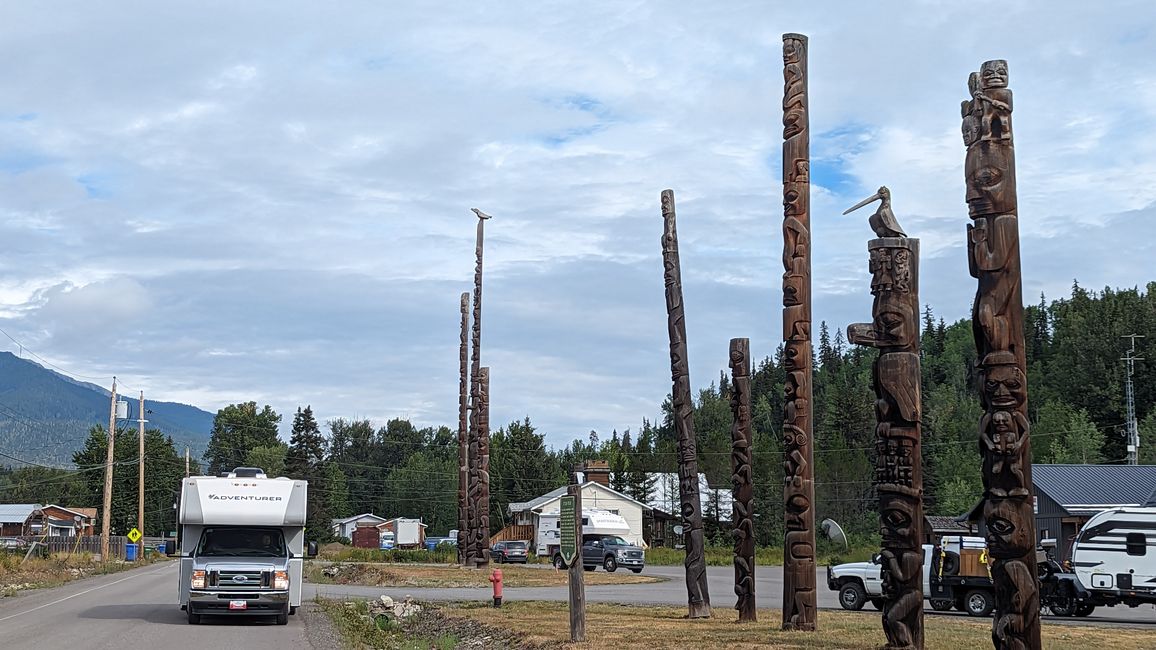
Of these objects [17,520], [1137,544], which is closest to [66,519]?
[17,520]

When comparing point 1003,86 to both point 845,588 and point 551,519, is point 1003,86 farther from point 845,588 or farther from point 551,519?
point 551,519

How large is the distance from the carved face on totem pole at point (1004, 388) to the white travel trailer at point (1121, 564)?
17767 mm

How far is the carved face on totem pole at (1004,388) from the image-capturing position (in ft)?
40.8

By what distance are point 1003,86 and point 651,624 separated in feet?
38.6

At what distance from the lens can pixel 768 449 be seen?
120062 millimetres

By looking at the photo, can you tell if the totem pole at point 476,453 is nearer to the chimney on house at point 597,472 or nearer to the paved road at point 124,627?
the paved road at point 124,627

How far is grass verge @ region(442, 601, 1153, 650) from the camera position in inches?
662

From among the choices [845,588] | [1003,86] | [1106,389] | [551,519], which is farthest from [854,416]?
[1003,86]

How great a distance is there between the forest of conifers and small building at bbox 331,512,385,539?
1.98 metres

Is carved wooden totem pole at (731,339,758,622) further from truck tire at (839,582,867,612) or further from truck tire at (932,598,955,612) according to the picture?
truck tire at (932,598,955,612)

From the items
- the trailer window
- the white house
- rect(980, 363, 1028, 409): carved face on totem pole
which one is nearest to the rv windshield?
rect(980, 363, 1028, 409): carved face on totem pole

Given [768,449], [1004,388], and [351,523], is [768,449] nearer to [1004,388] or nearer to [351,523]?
[351,523]

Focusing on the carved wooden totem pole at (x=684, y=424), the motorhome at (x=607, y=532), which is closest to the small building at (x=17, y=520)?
the motorhome at (x=607, y=532)

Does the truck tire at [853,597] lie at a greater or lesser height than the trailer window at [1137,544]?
lesser
